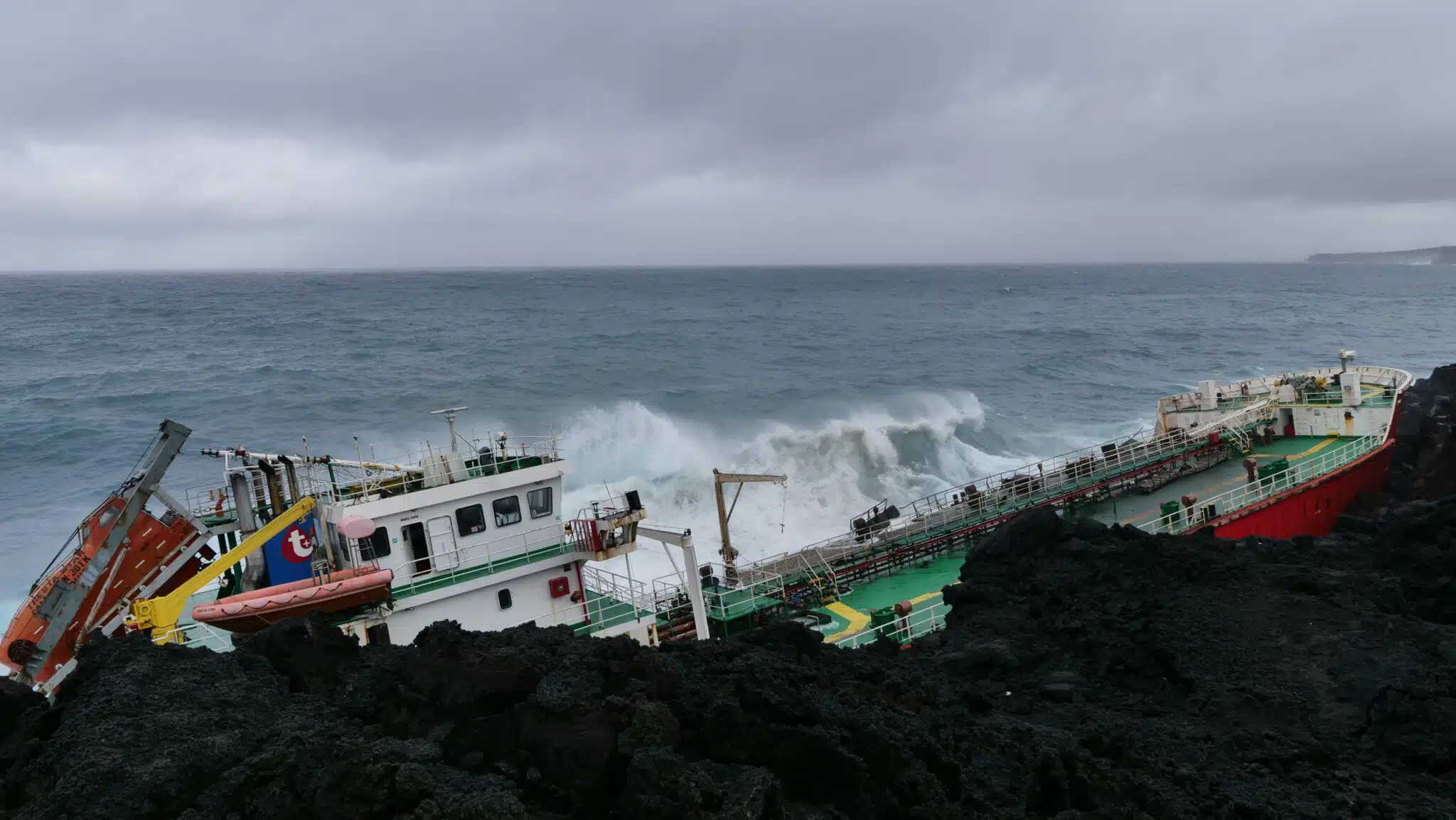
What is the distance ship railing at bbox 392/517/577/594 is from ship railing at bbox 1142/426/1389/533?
494 inches

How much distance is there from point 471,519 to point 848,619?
7529 mm

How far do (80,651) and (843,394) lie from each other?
54192 millimetres

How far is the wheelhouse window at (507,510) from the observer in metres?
15.6

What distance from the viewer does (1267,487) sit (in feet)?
78.8

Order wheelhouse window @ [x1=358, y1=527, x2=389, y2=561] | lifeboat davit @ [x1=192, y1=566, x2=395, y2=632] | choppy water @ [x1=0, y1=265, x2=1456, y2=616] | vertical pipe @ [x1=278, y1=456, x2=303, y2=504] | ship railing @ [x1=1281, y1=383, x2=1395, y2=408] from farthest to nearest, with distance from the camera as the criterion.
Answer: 1. choppy water @ [x1=0, y1=265, x2=1456, y2=616]
2. ship railing @ [x1=1281, y1=383, x2=1395, y2=408]
3. vertical pipe @ [x1=278, y1=456, x2=303, y2=504]
4. wheelhouse window @ [x1=358, y1=527, x2=389, y2=561]
5. lifeboat davit @ [x1=192, y1=566, x2=395, y2=632]

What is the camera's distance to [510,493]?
15602 millimetres

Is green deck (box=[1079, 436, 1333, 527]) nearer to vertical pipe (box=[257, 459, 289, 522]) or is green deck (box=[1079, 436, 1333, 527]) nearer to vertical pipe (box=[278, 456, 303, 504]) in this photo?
vertical pipe (box=[278, 456, 303, 504])

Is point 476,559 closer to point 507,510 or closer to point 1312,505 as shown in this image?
point 507,510

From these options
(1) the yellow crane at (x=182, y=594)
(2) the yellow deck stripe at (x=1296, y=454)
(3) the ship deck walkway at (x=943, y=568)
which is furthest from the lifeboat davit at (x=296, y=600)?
(2) the yellow deck stripe at (x=1296, y=454)

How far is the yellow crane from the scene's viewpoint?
40.3 ft

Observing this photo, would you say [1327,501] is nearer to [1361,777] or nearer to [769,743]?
[1361,777]

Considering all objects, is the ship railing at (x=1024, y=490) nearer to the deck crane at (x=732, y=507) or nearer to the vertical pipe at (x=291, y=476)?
the deck crane at (x=732, y=507)

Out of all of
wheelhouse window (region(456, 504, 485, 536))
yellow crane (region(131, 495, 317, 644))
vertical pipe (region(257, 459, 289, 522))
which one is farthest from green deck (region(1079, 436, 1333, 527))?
vertical pipe (region(257, 459, 289, 522))

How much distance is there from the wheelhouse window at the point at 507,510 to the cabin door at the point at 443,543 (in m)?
0.76
